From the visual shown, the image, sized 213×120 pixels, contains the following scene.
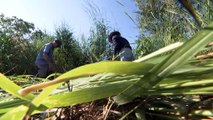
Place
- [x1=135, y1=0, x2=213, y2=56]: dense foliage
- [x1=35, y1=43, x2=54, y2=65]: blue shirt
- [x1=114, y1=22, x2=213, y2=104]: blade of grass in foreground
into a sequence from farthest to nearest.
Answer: [x1=35, y1=43, x2=54, y2=65]: blue shirt < [x1=135, y1=0, x2=213, y2=56]: dense foliage < [x1=114, y1=22, x2=213, y2=104]: blade of grass in foreground

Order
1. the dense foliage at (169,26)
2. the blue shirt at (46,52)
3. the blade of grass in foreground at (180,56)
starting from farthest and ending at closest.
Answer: the blue shirt at (46,52) < the dense foliage at (169,26) < the blade of grass in foreground at (180,56)

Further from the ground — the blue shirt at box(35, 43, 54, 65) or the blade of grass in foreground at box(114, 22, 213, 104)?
the blue shirt at box(35, 43, 54, 65)

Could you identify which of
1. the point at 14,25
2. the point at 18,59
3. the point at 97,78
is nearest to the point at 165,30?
the point at 97,78

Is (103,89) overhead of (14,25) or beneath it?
beneath

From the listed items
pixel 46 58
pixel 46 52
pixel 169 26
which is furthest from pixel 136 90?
pixel 46 52

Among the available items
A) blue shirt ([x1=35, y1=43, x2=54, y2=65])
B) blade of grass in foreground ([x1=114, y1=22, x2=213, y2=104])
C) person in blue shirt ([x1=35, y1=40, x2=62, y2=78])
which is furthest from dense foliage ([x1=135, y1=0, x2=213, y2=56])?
blue shirt ([x1=35, y1=43, x2=54, y2=65])

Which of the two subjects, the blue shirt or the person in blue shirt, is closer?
the person in blue shirt

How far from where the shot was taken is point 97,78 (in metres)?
0.90

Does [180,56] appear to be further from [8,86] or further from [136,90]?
[8,86]

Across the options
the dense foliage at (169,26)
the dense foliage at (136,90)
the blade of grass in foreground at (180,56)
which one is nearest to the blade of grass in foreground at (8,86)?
the dense foliage at (136,90)

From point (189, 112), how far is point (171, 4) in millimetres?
2071

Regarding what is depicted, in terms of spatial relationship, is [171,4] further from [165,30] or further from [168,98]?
[168,98]

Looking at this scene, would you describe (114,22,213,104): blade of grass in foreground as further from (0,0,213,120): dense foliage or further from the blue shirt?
the blue shirt

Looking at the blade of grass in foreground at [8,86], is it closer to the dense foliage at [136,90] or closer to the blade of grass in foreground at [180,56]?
the dense foliage at [136,90]
